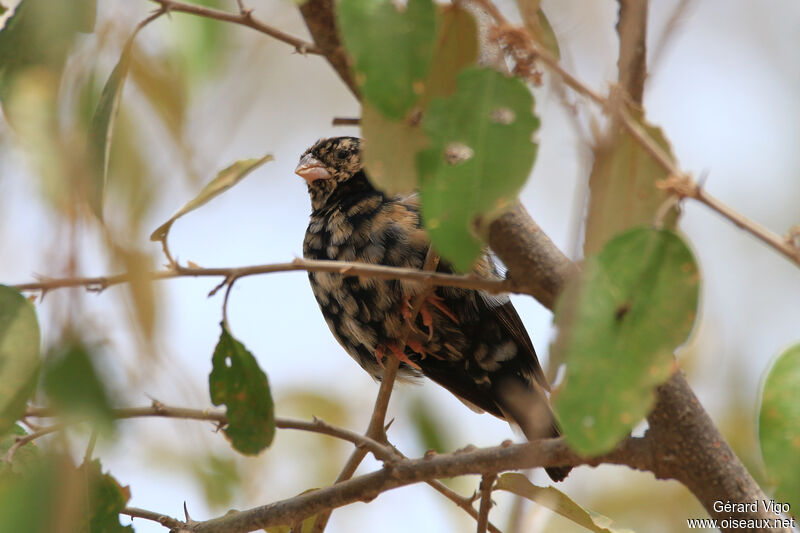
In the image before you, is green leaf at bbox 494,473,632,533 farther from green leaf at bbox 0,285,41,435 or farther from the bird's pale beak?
the bird's pale beak

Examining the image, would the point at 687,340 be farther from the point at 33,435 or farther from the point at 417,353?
the point at 417,353

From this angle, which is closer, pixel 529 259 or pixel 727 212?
pixel 727 212

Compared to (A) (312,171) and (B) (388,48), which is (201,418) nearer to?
(B) (388,48)

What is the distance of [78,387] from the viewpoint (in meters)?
1.54

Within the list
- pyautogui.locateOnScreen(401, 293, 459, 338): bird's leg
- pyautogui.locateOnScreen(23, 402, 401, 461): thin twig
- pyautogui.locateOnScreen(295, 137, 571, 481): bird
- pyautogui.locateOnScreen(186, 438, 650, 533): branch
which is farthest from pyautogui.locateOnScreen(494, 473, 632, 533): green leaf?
pyautogui.locateOnScreen(401, 293, 459, 338): bird's leg

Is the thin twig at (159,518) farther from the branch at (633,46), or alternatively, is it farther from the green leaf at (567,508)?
the branch at (633,46)

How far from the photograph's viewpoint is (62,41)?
1.69 m

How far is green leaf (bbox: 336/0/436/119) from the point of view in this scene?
1.43m

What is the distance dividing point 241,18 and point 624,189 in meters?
0.98

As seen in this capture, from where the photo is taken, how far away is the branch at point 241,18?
6.02 feet

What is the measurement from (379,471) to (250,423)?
1.66 ft

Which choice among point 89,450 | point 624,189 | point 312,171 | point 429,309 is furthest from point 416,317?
point 624,189

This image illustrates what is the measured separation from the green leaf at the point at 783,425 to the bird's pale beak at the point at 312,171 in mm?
3027

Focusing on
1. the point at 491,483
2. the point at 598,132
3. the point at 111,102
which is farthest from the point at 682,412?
the point at 111,102
